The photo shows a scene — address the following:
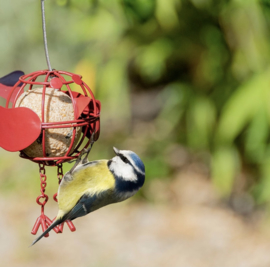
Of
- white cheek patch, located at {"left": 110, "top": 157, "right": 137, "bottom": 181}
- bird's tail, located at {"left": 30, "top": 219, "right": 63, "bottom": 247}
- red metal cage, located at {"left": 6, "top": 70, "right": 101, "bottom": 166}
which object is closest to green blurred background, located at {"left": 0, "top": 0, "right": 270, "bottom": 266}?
red metal cage, located at {"left": 6, "top": 70, "right": 101, "bottom": 166}

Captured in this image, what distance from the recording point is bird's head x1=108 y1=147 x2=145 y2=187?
1409 mm

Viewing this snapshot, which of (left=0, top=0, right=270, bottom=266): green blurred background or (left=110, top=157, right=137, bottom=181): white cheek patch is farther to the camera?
(left=0, top=0, right=270, bottom=266): green blurred background

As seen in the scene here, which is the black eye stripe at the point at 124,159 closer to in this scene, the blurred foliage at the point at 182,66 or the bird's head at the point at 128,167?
the bird's head at the point at 128,167

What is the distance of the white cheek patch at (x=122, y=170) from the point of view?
1.44 meters

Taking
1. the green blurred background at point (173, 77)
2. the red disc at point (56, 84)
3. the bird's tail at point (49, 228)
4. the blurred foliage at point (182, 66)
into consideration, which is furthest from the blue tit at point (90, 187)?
the blurred foliage at point (182, 66)

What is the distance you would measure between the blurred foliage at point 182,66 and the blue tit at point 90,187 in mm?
1444

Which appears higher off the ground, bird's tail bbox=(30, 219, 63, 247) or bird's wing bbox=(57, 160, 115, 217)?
bird's wing bbox=(57, 160, 115, 217)

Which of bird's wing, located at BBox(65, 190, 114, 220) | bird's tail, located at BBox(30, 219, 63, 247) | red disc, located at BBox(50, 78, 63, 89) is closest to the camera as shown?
red disc, located at BBox(50, 78, 63, 89)

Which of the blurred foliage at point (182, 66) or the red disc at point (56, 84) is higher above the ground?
the blurred foliage at point (182, 66)

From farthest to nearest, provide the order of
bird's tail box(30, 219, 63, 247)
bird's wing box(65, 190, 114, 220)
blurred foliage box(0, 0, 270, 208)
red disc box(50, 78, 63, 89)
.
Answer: blurred foliage box(0, 0, 270, 208) → bird's wing box(65, 190, 114, 220) → bird's tail box(30, 219, 63, 247) → red disc box(50, 78, 63, 89)

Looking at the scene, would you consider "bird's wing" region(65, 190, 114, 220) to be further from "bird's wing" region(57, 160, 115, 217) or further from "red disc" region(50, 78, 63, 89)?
"red disc" region(50, 78, 63, 89)

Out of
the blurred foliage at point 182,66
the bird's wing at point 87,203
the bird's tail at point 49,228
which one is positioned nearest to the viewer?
the bird's tail at point 49,228

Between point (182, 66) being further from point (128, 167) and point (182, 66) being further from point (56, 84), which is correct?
point (56, 84)

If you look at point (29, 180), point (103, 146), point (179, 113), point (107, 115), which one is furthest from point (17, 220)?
point (179, 113)
